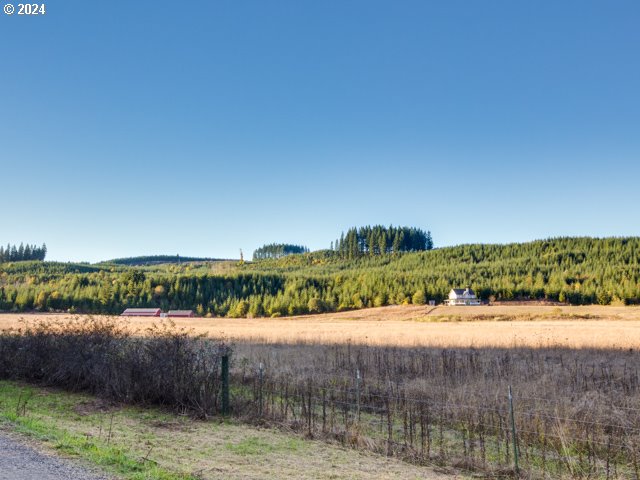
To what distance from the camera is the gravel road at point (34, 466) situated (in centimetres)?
720

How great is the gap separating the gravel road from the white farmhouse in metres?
102

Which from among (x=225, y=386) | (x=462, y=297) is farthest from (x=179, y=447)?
(x=462, y=297)

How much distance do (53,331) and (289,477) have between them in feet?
41.9

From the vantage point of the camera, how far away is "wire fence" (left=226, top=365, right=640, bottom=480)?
9.73 metres

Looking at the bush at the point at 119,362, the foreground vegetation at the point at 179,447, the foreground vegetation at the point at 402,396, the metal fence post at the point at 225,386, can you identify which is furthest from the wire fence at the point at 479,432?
the bush at the point at 119,362

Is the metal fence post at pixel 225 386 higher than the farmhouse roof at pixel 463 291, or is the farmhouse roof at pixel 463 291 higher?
the farmhouse roof at pixel 463 291

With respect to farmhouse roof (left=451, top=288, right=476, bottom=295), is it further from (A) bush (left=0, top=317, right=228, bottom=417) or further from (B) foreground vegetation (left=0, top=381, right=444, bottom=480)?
(B) foreground vegetation (left=0, top=381, right=444, bottom=480)

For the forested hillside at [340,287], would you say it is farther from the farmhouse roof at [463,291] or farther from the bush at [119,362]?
the bush at [119,362]

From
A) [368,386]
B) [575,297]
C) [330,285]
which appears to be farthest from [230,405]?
[330,285]

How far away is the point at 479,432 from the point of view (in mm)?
11961

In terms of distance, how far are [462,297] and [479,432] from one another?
327 ft

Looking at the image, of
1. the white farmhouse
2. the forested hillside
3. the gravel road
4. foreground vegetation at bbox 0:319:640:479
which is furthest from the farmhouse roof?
the gravel road

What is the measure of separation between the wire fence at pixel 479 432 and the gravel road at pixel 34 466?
533 centimetres

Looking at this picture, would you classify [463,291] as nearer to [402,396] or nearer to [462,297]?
[462,297]
